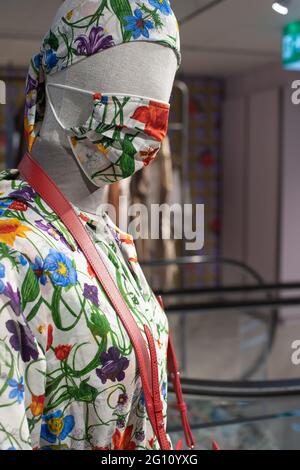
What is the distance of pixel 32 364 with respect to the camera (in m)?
0.84

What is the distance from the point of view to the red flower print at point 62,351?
2.89 ft

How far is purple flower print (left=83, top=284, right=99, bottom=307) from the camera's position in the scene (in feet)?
2.96

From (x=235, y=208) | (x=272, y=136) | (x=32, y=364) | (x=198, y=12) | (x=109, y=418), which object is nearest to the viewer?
(x=32, y=364)

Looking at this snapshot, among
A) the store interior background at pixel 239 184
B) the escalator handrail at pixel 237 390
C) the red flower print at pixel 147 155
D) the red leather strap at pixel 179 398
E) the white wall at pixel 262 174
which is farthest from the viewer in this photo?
the white wall at pixel 262 174

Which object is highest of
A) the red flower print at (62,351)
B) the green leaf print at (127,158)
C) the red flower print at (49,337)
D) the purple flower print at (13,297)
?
the green leaf print at (127,158)

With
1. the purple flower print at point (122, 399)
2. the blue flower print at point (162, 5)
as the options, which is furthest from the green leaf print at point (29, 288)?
the blue flower print at point (162, 5)

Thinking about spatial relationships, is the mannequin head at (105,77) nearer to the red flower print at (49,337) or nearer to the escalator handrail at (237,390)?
the red flower print at (49,337)

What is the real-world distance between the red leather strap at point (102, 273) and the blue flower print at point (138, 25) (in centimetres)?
25

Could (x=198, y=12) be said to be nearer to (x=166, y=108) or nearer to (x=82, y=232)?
(x=166, y=108)

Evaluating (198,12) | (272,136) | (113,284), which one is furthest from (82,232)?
(272,136)

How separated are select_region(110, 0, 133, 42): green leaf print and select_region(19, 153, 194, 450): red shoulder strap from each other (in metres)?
0.24

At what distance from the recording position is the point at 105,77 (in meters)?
0.95

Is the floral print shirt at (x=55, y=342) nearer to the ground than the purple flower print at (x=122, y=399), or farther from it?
farther from it

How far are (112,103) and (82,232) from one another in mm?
200
